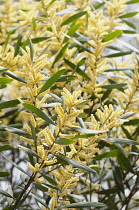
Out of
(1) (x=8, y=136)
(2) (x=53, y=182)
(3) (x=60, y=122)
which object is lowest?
(1) (x=8, y=136)

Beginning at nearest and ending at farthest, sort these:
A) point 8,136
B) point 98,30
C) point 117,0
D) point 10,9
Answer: point 98,30 < point 117,0 < point 10,9 < point 8,136

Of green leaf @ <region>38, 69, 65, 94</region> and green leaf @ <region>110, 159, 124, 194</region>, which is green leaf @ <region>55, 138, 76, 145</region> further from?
green leaf @ <region>110, 159, 124, 194</region>

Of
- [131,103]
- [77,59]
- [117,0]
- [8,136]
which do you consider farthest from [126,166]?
[8,136]

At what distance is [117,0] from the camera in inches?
32.9

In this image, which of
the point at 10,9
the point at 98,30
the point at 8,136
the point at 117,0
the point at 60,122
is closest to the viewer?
the point at 60,122

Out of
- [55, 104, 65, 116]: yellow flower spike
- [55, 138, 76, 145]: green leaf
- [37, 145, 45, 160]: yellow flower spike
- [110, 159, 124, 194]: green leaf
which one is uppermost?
[55, 104, 65, 116]: yellow flower spike

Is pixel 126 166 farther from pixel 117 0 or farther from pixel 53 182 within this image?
pixel 117 0

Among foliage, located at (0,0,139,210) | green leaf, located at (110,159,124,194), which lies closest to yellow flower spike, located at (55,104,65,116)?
foliage, located at (0,0,139,210)

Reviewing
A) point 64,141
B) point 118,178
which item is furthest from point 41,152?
point 118,178

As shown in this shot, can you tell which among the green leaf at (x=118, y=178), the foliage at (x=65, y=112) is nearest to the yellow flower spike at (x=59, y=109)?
the foliage at (x=65, y=112)

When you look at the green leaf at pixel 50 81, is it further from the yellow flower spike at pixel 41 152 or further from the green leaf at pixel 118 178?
the green leaf at pixel 118 178

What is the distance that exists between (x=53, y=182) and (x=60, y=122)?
13cm

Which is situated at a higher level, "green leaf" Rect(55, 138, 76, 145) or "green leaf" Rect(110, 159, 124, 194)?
"green leaf" Rect(55, 138, 76, 145)

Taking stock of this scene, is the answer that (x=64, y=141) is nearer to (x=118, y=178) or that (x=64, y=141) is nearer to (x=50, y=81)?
(x=50, y=81)
